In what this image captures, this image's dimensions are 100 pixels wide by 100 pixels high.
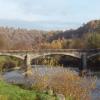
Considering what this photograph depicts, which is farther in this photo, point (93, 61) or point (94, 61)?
point (93, 61)

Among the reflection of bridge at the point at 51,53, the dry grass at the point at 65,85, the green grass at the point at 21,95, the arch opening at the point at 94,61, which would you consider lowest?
the arch opening at the point at 94,61

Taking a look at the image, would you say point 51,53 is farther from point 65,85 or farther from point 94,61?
point 65,85

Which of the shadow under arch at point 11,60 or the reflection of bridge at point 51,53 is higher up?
the reflection of bridge at point 51,53

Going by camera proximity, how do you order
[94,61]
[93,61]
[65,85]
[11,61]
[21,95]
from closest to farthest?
[21,95]
[65,85]
[11,61]
[94,61]
[93,61]

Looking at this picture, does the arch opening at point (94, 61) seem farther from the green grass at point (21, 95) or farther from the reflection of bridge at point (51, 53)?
the green grass at point (21, 95)

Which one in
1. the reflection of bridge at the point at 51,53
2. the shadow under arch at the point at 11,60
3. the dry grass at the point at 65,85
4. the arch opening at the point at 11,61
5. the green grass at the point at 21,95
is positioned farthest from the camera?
the reflection of bridge at the point at 51,53

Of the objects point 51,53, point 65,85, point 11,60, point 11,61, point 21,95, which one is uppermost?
point 21,95

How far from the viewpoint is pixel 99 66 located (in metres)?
73.2

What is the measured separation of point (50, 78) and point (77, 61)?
5967cm

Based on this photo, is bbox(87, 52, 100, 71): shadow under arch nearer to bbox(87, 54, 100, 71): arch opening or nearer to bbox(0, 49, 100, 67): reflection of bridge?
bbox(87, 54, 100, 71): arch opening

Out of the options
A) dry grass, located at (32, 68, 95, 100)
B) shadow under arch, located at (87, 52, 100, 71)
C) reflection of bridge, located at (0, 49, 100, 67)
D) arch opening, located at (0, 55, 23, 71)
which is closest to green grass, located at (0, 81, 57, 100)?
dry grass, located at (32, 68, 95, 100)

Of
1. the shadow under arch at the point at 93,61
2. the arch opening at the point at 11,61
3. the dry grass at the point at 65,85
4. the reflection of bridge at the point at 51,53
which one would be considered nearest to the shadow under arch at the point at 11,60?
the arch opening at the point at 11,61

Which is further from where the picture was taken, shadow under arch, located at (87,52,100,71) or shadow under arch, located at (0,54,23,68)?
shadow under arch, located at (87,52,100,71)

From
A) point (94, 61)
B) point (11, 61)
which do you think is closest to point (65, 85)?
point (11, 61)
